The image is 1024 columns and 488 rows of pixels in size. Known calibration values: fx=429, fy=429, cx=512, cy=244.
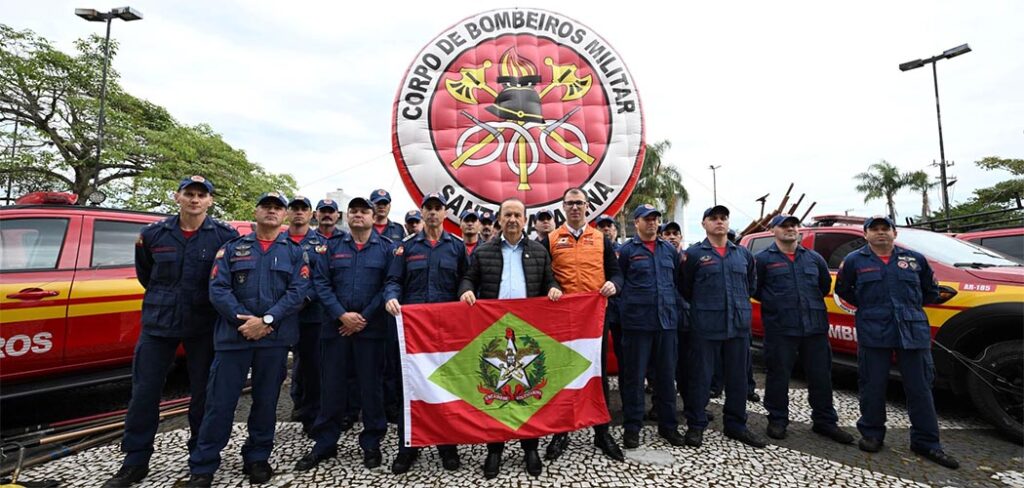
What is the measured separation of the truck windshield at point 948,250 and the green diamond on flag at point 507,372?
333 cm

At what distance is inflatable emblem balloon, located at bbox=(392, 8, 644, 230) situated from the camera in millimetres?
4023

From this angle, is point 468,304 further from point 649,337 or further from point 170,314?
point 170,314

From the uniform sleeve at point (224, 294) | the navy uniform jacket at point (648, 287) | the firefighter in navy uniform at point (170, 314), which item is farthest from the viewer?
the navy uniform jacket at point (648, 287)

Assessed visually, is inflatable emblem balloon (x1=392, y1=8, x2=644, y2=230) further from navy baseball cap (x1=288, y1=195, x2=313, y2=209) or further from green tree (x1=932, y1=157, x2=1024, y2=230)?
green tree (x1=932, y1=157, x2=1024, y2=230)

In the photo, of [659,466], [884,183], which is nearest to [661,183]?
[884,183]

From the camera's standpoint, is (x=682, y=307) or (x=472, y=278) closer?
(x=472, y=278)

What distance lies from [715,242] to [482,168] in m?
2.09

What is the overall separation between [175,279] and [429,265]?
1.50m

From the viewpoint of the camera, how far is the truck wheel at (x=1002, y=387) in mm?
2912

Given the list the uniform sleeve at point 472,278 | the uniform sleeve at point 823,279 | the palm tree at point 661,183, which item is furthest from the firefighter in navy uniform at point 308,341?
the palm tree at point 661,183

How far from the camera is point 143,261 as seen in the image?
8.60 ft

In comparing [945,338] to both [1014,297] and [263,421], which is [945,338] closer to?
[1014,297]

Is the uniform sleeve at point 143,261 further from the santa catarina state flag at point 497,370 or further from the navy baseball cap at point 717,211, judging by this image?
the navy baseball cap at point 717,211

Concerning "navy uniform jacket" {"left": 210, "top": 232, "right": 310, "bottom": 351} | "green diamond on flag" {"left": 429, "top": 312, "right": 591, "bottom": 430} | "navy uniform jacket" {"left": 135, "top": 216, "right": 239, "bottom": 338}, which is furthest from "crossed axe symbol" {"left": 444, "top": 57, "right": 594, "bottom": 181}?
"navy uniform jacket" {"left": 135, "top": 216, "right": 239, "bottom": 338}
